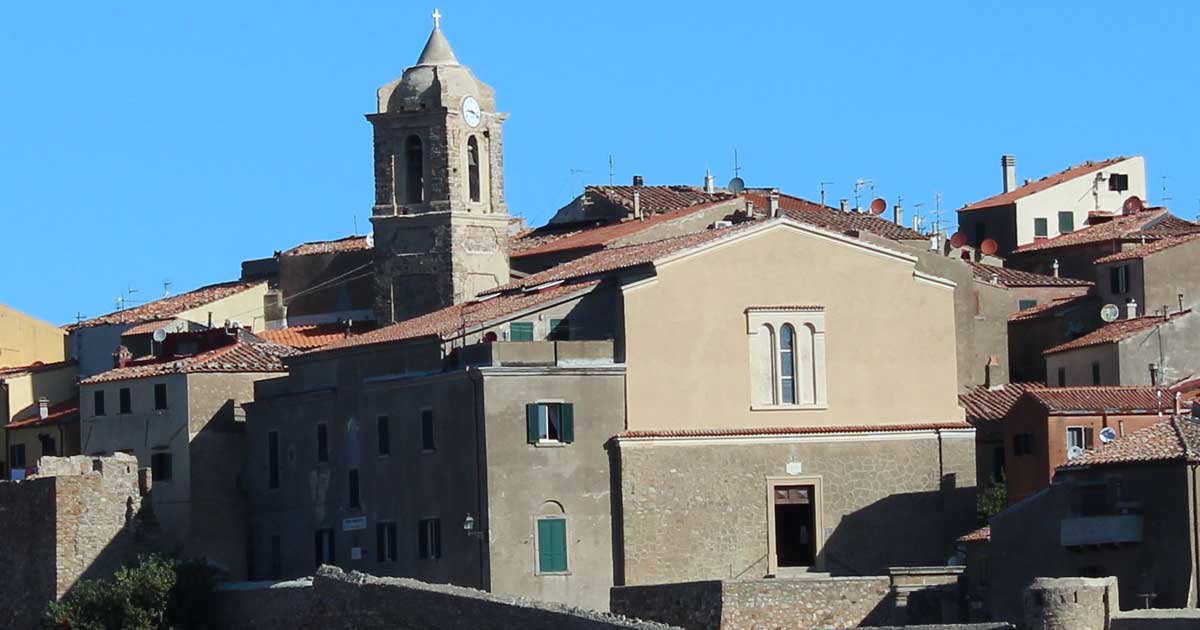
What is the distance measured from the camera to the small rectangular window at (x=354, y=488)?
7525 cm

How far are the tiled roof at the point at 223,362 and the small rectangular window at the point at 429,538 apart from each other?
10.7 metres

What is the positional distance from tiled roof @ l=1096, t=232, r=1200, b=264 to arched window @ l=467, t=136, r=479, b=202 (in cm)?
1504

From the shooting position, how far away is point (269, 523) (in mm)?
79688

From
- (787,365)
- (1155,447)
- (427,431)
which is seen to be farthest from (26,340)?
(1155,447)

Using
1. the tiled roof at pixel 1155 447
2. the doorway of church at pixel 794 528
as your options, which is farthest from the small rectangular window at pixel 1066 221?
the tiled roof at pixel 1155 447

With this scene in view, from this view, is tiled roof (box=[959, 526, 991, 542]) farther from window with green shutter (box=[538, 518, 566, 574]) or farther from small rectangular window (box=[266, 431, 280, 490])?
small rectangular window (box=[266, 431, 280, 490])

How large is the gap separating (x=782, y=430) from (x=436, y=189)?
15987 mm

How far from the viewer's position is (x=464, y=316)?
246ft

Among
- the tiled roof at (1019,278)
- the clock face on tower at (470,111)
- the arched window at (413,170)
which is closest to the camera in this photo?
the clock face on tower at (470,111)

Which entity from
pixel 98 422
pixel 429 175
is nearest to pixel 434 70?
pixel 429 175

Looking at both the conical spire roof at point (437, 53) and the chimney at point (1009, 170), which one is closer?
the conical spire roof at point (437, 53)

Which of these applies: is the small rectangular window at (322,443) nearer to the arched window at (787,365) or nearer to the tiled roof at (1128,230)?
the arched window at (787,365)

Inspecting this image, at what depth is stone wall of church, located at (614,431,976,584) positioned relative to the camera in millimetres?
70062

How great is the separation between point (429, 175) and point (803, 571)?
1811 cm
